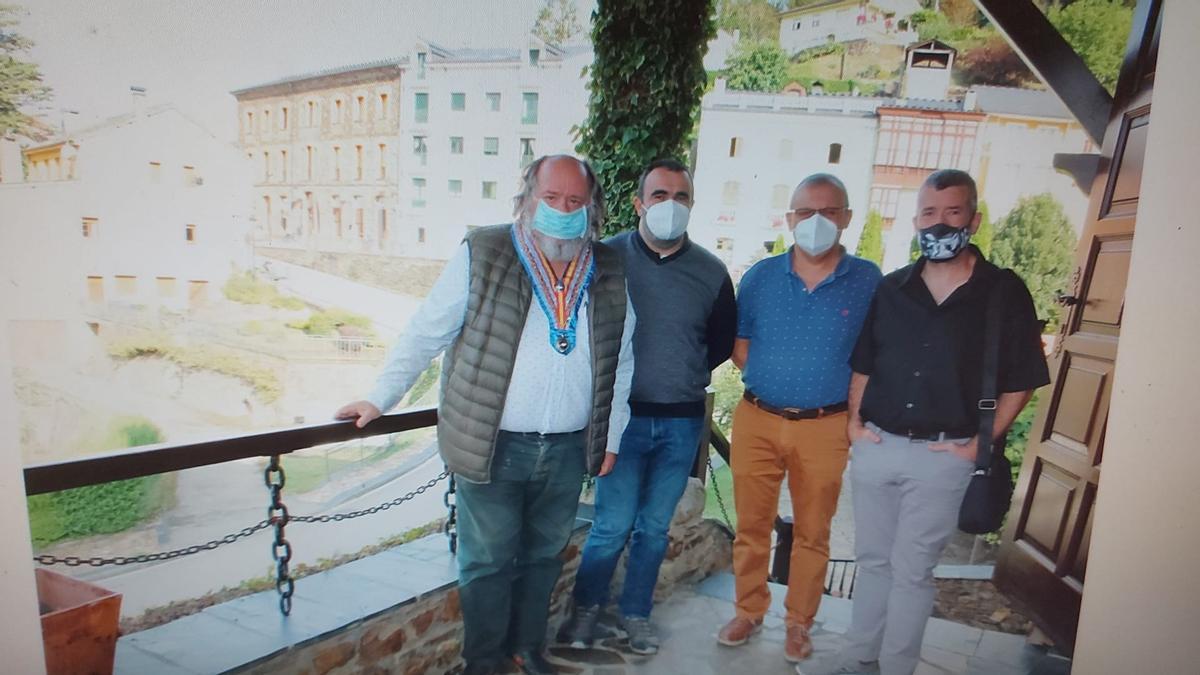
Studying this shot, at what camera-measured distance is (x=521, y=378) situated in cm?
143

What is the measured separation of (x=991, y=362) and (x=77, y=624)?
2.06m

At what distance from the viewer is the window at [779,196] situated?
6504 mm

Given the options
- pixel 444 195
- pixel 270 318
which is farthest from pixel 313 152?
pixel 270 318

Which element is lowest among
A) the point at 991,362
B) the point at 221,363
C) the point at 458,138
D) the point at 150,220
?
the point at 221,363

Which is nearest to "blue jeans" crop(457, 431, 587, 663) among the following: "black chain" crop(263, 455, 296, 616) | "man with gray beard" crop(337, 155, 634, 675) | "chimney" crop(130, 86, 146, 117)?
"man with gray beard" crop(337, 155, 634, 675)

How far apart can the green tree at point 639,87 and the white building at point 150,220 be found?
27.2ft

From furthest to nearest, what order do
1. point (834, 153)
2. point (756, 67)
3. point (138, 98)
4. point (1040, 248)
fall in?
point (138, 98), point (756, 67), point (834, 153), point (1040, 248)

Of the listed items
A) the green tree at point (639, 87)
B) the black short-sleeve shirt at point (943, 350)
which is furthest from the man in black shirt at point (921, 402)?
the green tree at point (639, 87)

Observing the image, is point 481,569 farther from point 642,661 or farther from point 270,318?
point 270,318

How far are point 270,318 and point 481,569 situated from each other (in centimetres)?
1298

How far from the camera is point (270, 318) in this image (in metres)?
12.5

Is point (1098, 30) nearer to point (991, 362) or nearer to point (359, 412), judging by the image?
point (991, 362)

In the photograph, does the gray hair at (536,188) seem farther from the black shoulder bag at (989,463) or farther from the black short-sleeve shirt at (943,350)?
the black shoulder bag at (989,463)

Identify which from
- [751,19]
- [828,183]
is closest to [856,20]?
[751,19]
